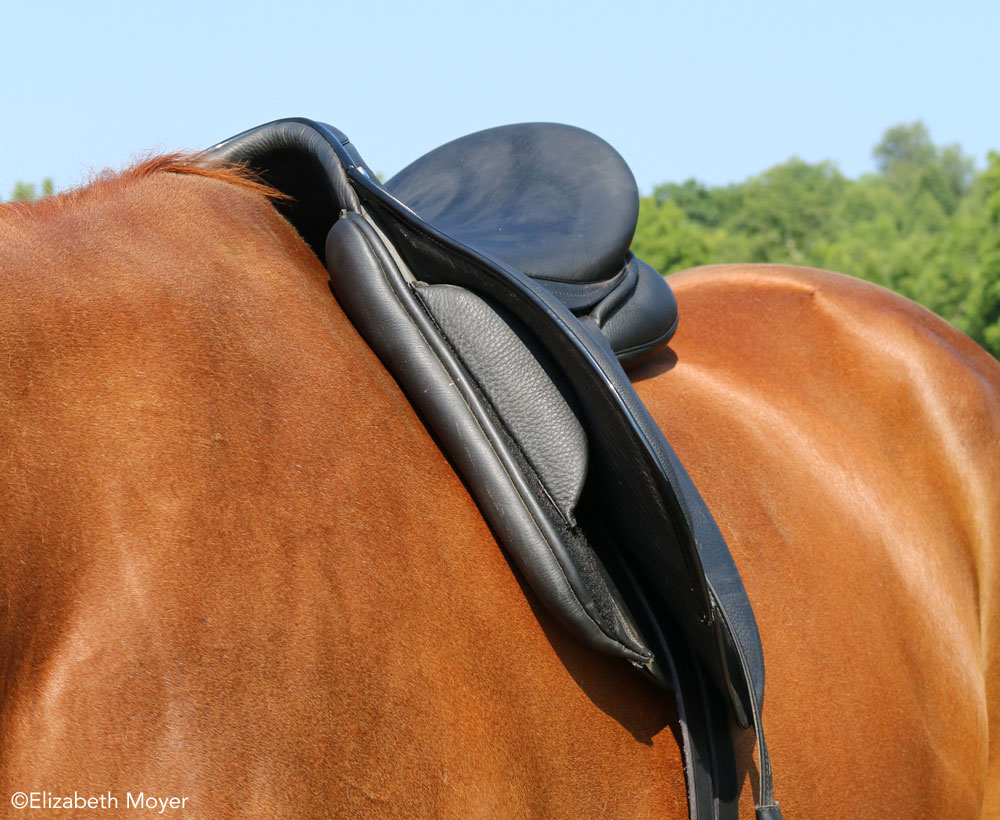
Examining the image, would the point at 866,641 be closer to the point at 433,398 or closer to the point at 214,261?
the point at 433,398

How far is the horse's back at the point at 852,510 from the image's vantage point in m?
1.54

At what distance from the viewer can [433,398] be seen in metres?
1.17

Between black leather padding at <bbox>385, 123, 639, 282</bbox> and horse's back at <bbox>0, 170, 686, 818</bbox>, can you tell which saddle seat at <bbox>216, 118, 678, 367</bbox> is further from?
horse's back at <bbox>0, 170, 686, 818</bbox>

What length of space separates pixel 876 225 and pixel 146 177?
50.4 m

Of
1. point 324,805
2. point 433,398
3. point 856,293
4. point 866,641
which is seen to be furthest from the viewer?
point 856,293

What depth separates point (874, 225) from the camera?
4912cm

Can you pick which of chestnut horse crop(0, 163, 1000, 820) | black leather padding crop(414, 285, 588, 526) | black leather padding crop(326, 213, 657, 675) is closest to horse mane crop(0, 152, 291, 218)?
chestnut horse crop(0, 163, 1000, 820)

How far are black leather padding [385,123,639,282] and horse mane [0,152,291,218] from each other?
1.05 ft

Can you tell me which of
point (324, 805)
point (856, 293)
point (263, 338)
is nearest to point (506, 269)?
point (263, 338)

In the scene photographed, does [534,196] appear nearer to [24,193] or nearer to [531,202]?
[531,202]

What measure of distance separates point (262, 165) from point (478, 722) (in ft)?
2.76

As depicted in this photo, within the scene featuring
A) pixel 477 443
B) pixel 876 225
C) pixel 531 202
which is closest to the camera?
pixel 477 443

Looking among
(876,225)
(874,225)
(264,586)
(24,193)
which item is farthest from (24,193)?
(874,225)

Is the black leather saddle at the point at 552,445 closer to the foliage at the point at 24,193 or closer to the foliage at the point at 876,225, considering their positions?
the foliage at the point at 24,193
